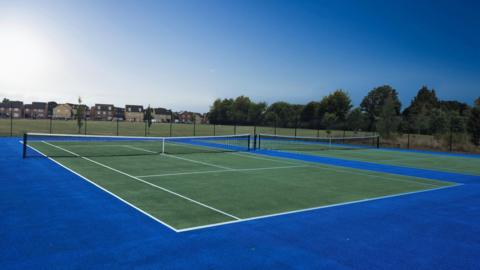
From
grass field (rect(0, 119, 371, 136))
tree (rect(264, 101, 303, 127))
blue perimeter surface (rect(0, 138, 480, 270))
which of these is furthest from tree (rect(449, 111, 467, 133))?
blue perimeter surface (rect(0, 138, 480, 270))

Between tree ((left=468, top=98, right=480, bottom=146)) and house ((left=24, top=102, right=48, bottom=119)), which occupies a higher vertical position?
house ((left=24, top=102, right=48, bottom=119))

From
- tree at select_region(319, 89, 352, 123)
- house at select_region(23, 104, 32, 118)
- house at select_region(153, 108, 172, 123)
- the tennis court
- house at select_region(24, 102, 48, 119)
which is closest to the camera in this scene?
the tennis court

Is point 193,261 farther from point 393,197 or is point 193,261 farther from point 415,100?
point 415,100

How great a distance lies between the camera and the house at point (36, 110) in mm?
108500

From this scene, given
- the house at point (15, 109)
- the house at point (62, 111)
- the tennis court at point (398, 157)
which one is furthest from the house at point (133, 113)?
the tennis court at point (398, 157)

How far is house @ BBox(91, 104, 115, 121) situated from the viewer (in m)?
121

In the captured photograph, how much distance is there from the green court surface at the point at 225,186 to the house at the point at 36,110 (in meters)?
111

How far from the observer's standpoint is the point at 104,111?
12444 centimetres

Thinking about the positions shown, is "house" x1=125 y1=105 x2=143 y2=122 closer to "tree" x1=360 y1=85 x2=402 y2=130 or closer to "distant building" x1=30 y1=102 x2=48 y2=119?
"distant building" x1=30 y1=102 x2=48 y2=119

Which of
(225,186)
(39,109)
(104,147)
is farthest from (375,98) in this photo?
(39,109)

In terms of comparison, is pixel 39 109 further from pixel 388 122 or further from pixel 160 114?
pixel 388 122

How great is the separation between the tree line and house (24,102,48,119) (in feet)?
186

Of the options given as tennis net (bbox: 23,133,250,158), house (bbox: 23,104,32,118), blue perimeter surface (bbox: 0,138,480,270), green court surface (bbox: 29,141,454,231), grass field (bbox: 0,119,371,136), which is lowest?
blue perimeter surface (bbox: 0,138,480,270)

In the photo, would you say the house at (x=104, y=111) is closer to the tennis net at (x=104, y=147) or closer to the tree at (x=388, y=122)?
the tennis net at (x=104, y=147)
